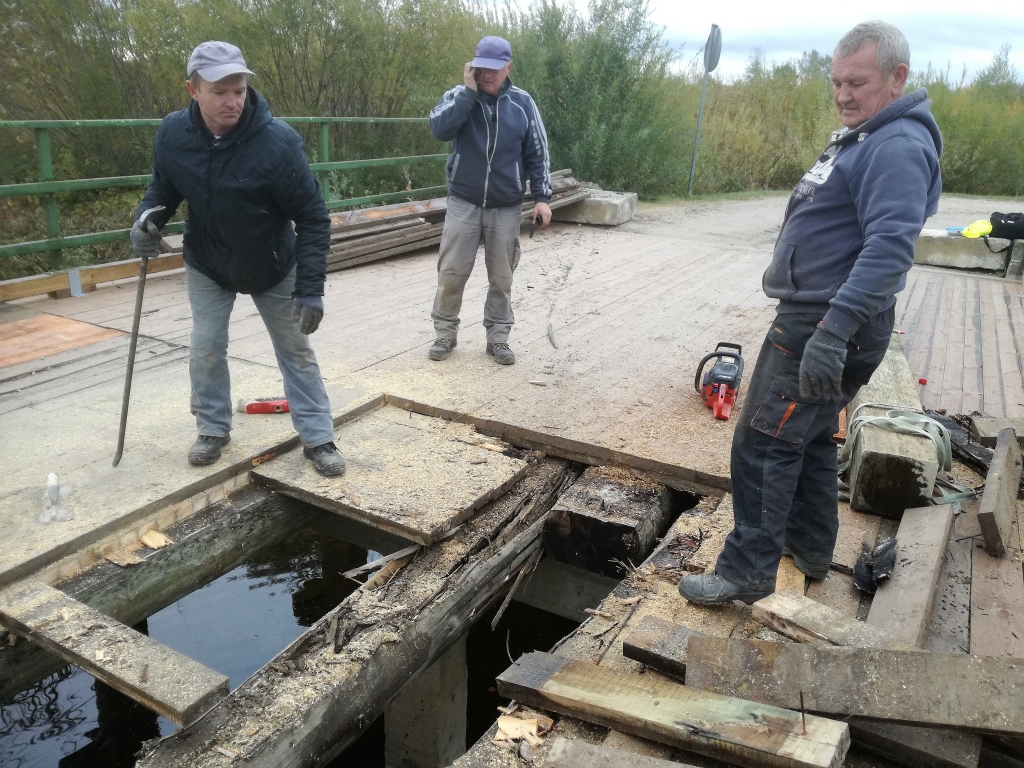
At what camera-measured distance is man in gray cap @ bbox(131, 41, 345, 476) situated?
3.20 metres

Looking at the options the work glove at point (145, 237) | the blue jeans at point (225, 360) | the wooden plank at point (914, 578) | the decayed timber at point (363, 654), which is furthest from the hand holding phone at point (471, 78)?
the wooden plank at point (914, 578)

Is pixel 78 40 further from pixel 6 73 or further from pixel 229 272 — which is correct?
pixel 229 272

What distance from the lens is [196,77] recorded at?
3.03 m

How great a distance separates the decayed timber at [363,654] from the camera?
92.8 inches

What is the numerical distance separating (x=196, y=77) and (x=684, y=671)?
8.87 feet

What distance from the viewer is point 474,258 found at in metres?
5.02

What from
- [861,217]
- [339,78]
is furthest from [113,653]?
[339,78]

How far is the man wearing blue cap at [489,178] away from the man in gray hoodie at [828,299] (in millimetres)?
2474

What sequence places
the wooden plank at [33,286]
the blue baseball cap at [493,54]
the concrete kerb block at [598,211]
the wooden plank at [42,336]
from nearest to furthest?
1. the blue baseball cap at [493,54]
2. the wooden plank at [42,336]
3. the wooden plank at [33,286]
4. the concrete kerb block at [598,211]

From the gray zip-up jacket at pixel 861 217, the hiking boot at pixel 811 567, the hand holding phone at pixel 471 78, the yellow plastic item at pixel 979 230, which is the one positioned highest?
the hand holding phone at pixel 471 78

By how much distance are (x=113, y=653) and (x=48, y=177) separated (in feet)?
15.4

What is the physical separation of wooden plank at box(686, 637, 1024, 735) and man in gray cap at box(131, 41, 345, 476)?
197 centimetres

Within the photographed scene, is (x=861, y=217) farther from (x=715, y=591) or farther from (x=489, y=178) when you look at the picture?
(x=489, y=178)

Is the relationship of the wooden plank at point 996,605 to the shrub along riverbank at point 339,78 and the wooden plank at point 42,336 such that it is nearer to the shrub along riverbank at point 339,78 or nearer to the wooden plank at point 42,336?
the wooden plank at point 42,336
